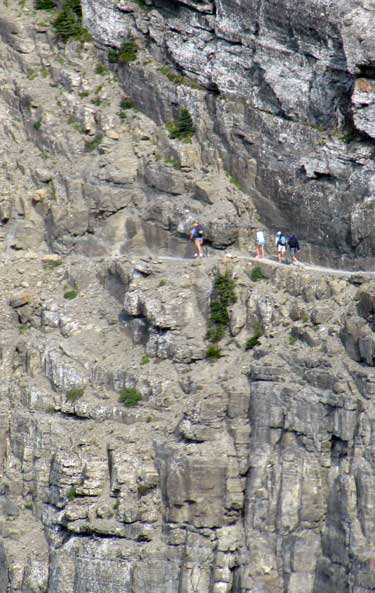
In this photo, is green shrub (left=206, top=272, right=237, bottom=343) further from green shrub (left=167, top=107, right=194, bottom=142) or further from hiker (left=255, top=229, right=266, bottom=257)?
green shrub (left=167, top=107, right=194, bottom=142)

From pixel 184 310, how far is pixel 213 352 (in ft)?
8.59

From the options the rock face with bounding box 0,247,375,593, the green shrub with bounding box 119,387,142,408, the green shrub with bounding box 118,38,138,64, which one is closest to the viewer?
the rock face with bounding box 0,247,375,593

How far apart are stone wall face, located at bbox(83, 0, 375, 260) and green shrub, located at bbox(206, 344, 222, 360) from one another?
22.0ft

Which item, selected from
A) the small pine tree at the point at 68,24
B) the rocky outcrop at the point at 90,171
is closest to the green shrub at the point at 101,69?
the rocky outcrop at the point at 90,171

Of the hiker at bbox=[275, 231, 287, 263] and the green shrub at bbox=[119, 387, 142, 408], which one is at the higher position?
the hiker at bbox=[275, 231, 287, 263]

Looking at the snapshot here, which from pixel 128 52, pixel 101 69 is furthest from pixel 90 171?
pixel 128 52

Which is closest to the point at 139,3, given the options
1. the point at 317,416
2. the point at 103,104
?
the point at 103,104

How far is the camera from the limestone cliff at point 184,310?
489 ft

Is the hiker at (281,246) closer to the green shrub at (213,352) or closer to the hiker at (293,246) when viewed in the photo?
the hiker at (293,246)

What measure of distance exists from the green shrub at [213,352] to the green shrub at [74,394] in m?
6.26

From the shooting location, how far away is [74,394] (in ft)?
505

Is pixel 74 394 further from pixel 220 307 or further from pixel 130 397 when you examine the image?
pixel 220 307

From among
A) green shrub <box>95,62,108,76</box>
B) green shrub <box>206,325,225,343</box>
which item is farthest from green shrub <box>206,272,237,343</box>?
green shrub <box>95,62,108,76</box>

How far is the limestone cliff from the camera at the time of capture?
149m
